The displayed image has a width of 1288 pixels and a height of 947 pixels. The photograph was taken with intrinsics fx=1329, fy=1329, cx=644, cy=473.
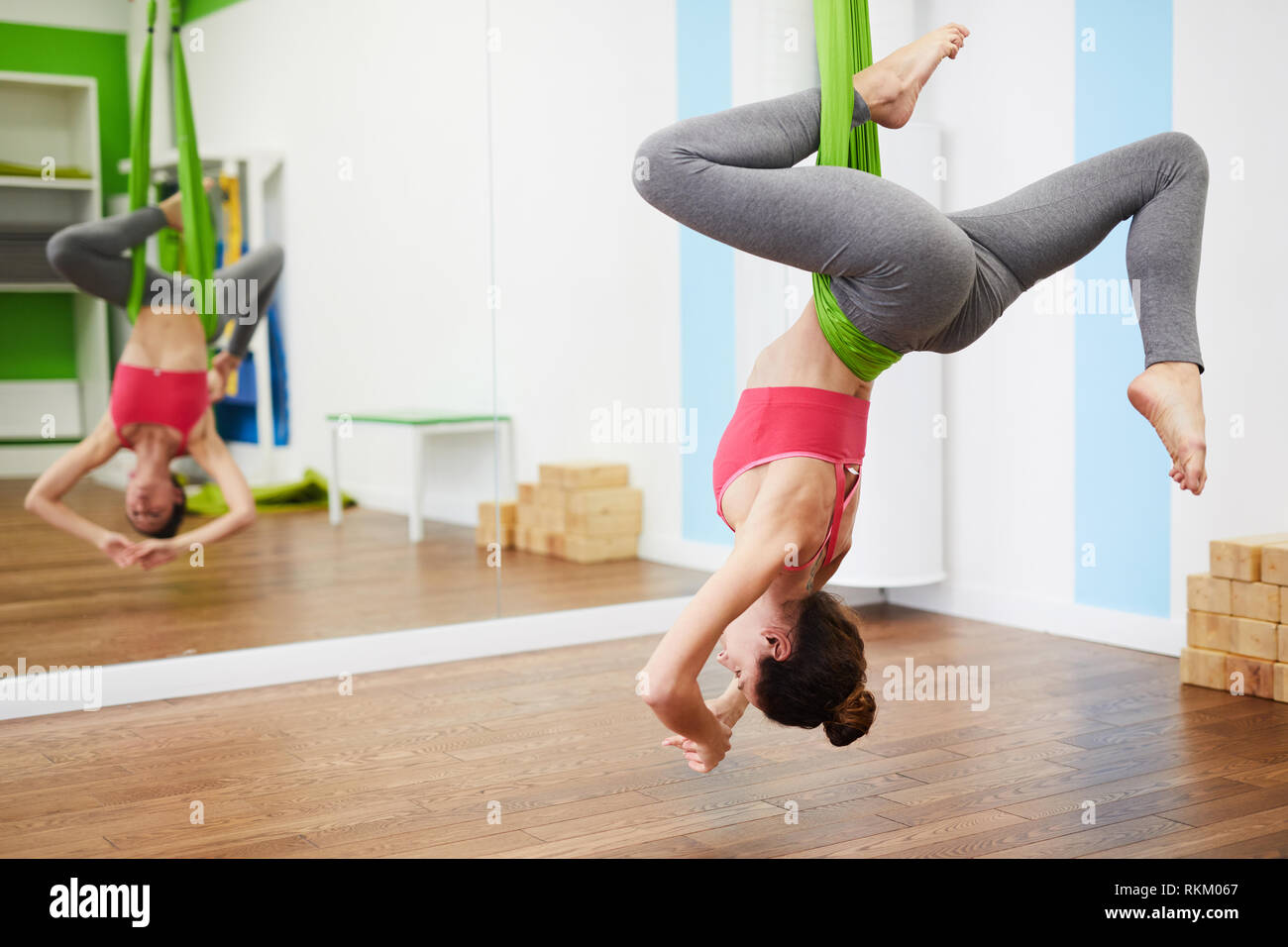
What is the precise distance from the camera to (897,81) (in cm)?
223

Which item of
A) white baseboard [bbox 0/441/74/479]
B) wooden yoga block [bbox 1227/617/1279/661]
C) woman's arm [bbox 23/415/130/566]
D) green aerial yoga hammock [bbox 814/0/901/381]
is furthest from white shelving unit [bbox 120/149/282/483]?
wooden yoga block [bbox 1227/617/1279/661]

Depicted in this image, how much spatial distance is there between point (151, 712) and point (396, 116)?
198cm

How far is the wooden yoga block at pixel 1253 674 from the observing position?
3.75 m

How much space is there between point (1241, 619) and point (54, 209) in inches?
141

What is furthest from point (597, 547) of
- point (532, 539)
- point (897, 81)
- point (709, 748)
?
point (897, 81)

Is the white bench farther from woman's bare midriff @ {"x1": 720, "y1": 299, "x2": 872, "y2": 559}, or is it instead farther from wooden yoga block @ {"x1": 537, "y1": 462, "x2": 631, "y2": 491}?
woman's bare midriff @ {"x1": 720, "y1": 299, "x2": 872, "y2": 559}

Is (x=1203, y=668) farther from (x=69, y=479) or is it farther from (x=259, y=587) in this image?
(x=69, y=479)

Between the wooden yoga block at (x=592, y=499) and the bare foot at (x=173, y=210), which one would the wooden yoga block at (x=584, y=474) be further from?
the bare foot at (x=173, y=210)

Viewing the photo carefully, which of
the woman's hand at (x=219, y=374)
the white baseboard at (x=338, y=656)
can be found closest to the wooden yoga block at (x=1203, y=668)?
the white baseboard at (x=338, y=656)

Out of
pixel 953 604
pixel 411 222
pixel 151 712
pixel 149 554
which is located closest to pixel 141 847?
pixel 151 712

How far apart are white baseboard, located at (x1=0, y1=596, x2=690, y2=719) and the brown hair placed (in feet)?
5.35

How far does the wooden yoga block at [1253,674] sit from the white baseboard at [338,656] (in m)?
1.76

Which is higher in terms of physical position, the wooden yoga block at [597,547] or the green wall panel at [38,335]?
the green wall panel at [38,335]

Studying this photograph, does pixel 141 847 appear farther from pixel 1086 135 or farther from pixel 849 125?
pixel 1086 135
